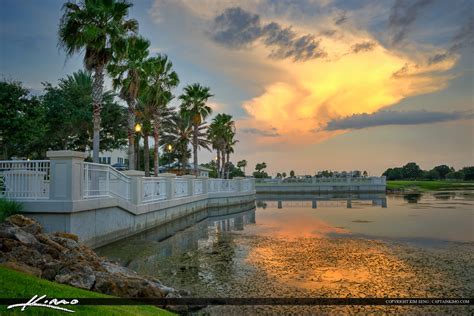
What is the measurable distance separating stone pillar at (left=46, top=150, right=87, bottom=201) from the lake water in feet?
6.92

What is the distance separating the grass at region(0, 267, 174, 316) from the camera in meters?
4.26

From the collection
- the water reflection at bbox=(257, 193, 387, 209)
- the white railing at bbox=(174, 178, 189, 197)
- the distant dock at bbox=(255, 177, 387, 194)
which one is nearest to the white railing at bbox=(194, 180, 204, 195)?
the white railing at bbox=(174, 178, 189, 197)

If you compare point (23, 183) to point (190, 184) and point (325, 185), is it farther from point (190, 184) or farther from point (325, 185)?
point (325, 185)

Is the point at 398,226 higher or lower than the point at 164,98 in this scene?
lower

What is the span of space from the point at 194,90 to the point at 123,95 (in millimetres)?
12621

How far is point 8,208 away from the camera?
9.84 meters

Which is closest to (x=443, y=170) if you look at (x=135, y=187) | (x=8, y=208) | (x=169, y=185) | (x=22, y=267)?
(x=169, y=185)

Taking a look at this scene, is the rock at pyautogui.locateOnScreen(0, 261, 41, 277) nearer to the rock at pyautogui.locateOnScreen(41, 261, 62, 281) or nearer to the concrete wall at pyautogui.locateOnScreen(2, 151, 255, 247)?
the rock at pyautogui.locateOnScreen(41, 261, 62, 281)

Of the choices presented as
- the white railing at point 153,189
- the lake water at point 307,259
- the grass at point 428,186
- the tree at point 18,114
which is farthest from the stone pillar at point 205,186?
the grass at point 428,186


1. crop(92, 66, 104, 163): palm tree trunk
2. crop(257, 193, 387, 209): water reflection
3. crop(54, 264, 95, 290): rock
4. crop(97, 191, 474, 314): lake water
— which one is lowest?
crop(257, 193, 387, 209): water reflection

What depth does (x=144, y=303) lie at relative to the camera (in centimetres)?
607

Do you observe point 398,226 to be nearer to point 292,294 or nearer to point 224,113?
point 292,294

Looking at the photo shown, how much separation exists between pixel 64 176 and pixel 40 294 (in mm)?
6280

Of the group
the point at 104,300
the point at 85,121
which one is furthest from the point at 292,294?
the point at 85,121
